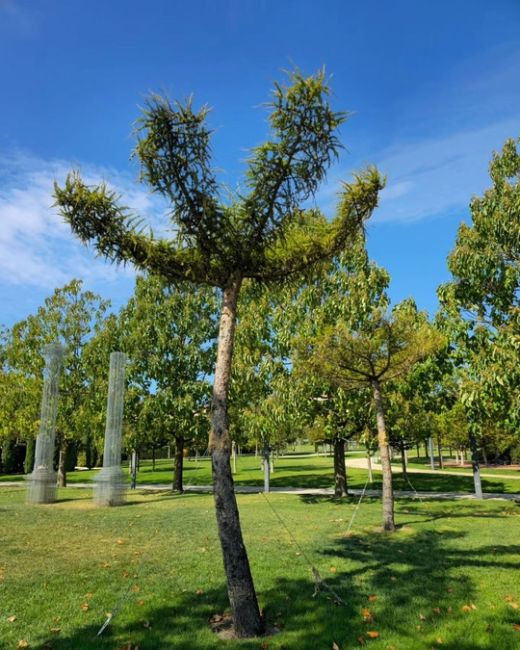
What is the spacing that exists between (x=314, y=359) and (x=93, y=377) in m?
15.8

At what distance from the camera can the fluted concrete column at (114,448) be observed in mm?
18234

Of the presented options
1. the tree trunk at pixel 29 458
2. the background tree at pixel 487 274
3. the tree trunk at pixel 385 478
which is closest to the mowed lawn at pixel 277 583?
the tree trunk at pixel 385 478

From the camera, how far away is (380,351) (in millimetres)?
11875

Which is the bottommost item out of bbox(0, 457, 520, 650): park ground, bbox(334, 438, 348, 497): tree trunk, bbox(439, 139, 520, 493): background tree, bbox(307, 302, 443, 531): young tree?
bbox(0, 457, 520, 650): park ground

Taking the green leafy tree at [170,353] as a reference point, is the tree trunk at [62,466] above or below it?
below

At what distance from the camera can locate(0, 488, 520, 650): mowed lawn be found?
4.97m

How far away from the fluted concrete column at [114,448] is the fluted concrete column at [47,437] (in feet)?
6.76

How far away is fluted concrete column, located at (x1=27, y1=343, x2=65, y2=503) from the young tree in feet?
41.9

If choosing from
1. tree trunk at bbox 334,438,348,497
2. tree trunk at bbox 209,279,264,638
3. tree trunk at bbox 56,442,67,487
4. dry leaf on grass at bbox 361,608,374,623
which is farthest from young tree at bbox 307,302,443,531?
tree trunk at bbox 56,442,67,487

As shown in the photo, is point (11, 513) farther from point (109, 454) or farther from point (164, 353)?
point (164, 353)

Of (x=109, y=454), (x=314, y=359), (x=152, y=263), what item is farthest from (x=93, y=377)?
(x=152, y=263)

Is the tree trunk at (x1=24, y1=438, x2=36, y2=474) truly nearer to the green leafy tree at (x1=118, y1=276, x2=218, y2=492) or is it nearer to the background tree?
the green leafy tree at (x1=118, y1=276, x2=218, y2=492)

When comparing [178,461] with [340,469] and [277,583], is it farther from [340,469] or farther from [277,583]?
[277,583]

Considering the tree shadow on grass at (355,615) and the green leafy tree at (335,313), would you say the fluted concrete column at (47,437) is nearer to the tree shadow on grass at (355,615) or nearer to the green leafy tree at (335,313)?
the green leafy tree at (335,313)
